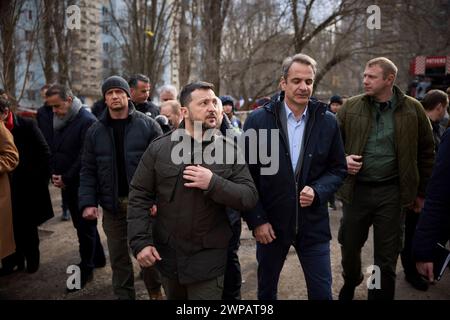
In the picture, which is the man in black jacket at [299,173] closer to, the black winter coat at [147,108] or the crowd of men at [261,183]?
the crowd of men at [261,183]

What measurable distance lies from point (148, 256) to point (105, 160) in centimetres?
129

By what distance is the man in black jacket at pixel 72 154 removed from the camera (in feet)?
13.0

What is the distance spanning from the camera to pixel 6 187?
11.7 feet

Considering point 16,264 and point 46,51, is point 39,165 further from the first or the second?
point 46,51

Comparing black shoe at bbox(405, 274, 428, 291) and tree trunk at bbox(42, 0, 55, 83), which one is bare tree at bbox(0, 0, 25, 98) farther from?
black shoe at bbox(405, 274, 428, 291)

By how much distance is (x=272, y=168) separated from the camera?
2.59m

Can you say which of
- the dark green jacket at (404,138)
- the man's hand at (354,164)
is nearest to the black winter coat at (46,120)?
the dark green jacket at (404,138)

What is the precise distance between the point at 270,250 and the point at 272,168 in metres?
0.60

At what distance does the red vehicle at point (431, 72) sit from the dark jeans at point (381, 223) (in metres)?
8.61

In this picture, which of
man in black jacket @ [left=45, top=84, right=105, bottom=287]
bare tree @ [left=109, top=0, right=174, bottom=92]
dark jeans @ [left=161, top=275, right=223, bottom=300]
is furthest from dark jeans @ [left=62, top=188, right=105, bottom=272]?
bare tree @ [left=109, top=0, right=174, bottom=92]

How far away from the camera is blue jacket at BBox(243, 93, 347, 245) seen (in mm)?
2559

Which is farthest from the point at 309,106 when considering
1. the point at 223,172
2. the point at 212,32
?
the point at 212,32
